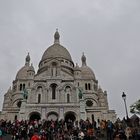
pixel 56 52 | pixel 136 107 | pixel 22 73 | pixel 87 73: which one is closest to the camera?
pixel 136 107

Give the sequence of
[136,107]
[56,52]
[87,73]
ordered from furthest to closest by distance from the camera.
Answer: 1. [56,52]
2. [87,73]
3. [136,107]

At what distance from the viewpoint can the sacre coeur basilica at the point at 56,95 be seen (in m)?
44.5

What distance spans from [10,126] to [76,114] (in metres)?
20.3

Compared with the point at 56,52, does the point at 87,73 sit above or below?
below

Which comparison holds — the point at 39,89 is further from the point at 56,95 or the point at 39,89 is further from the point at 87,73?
the point at 87,73

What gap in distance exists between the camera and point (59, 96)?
47.4 m

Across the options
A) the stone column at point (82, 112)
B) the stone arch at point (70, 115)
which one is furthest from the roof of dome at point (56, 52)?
the stone column at point (82, 112)

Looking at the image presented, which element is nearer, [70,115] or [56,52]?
[70,115]

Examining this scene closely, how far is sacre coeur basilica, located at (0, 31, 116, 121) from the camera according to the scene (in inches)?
1753

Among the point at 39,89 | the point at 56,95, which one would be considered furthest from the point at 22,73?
the point at 56,95

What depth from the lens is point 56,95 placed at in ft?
156

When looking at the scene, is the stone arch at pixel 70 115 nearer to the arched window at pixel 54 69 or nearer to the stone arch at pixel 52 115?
the stone arch at pixel 52 115

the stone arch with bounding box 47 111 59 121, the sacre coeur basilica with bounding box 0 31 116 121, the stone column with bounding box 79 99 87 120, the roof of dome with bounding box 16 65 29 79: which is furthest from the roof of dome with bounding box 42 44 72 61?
the stone arch with bounding box 47 111 59 121

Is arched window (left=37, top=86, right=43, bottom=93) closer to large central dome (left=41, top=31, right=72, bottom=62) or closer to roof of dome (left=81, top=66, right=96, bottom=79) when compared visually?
roof of dome (left=81, top=66, right=96, bottom=79)
